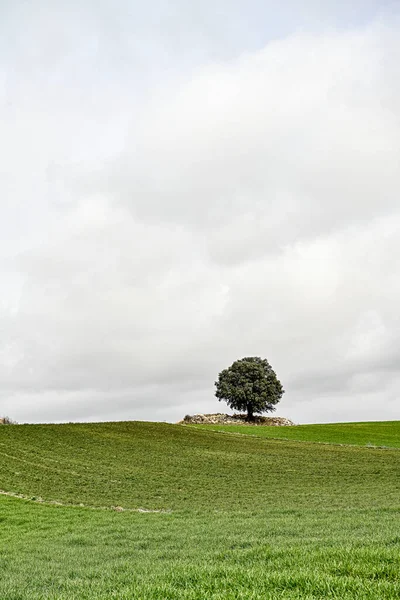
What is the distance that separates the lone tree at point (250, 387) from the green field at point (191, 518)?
32.4m

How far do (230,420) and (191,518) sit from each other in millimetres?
75104

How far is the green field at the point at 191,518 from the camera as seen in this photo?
8156 mm

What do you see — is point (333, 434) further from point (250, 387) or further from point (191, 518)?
point (191, 518)

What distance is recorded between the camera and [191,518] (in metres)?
22.4

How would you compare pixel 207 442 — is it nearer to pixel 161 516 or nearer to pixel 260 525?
pixel 161 516

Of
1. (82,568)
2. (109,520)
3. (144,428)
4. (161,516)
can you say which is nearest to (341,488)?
(161,516)

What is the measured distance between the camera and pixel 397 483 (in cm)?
3622

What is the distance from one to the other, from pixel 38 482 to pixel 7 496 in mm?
4913

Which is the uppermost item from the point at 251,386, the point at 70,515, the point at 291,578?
the point at 251,386

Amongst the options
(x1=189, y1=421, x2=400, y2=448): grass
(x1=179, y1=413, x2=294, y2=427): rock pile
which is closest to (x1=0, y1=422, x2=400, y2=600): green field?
(x1=189, y1=421, x2=400, y2=448): grass

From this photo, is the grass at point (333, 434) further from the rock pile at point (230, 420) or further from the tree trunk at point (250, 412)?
the tree trunk at point (250, 412)

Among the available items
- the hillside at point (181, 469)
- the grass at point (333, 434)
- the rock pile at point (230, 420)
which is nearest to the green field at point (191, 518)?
the hillside at point (181, 469)

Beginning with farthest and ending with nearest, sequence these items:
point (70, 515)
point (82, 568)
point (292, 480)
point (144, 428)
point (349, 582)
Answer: point (144, 428) < point (292, 480) < point (70, 515) < point (82, 568) < point (349, 582)

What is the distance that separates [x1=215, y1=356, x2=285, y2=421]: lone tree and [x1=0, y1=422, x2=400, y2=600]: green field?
106 feet
